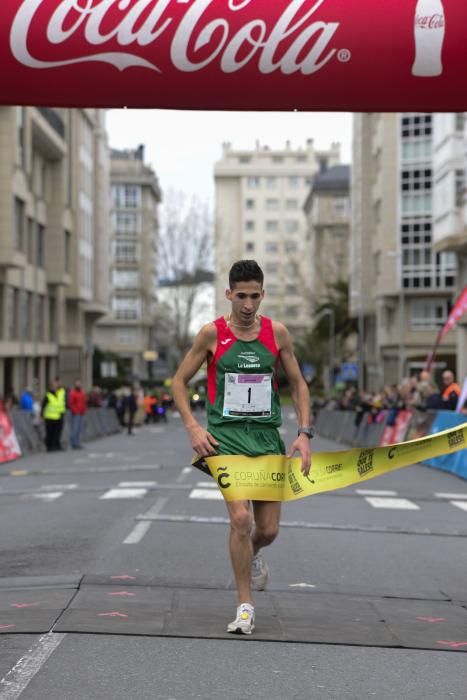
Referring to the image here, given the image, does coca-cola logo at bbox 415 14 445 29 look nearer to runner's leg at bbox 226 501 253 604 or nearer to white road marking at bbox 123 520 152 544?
runner's leg at bbox 226 501 253 604

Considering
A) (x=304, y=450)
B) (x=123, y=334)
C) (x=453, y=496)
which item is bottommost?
(x=453, y=496)

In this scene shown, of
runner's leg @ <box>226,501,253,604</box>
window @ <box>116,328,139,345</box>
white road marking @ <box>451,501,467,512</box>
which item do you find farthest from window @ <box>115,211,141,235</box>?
runner's leg @ <box>226,501,253,604</box>

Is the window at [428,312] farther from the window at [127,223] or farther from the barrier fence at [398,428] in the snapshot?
the window at [127,223]

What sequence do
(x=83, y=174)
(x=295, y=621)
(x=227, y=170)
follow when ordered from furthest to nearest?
(x=227, y=170), (x=83, y=174), (x=295, y=621)

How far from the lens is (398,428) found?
2892 cm

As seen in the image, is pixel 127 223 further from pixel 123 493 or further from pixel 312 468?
pixel 312 468

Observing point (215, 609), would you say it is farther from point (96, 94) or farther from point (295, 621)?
point (96, 94)

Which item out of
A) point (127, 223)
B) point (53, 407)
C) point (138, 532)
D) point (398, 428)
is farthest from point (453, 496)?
point (127, 223)

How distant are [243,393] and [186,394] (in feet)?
1.03

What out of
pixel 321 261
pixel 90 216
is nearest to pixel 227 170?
pixel 321 261

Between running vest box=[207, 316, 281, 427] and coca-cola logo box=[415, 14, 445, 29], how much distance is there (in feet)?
8.99

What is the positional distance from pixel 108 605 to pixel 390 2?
14.1 feet

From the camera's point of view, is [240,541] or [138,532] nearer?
[240,541]

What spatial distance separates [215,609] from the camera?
7527 mm
